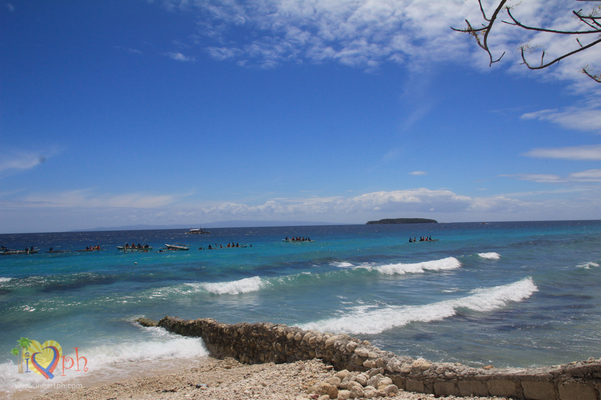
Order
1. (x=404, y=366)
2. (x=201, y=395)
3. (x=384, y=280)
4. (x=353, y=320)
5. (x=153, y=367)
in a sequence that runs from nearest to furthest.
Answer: (x=404, y=366)
(x=201, y=395)
(x=153, y=367)
(x=353, y=320)
(x=384, y=280)

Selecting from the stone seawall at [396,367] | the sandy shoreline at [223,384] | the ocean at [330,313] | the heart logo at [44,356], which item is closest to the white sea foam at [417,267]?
the ocean at [330,313]

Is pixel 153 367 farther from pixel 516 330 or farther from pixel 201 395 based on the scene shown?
pixel 516 330

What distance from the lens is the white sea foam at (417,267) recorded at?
24.6 metres

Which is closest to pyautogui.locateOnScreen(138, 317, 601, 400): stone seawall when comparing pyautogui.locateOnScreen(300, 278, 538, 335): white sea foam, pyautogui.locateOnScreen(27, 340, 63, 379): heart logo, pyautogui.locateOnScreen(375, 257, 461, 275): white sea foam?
pyautogui.locateOnScreen(300, 278, 538, 335): white sea foam

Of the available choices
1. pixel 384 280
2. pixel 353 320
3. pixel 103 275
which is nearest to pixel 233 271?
pixel 103 275

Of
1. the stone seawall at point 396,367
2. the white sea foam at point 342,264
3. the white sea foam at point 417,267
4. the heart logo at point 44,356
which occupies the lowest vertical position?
the white sea foam at point 342,264

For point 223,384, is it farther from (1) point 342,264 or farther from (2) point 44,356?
(1) point 342,264

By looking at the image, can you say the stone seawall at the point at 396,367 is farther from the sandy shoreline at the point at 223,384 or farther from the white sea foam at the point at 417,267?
the white sea foam at the point at 417,267

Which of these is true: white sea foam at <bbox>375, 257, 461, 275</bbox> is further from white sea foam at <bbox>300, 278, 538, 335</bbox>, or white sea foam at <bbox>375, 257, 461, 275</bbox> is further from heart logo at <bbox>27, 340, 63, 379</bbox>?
heart logo at <bbox>27, 340, 63, 379</bbox>

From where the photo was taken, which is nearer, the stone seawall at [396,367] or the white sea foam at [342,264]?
the stone seawall at [396,367]

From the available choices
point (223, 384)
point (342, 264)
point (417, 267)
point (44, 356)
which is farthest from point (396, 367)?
point (342, 264)

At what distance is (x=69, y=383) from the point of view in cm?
798

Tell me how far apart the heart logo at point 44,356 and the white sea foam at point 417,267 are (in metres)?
18.9

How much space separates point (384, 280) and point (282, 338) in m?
14.3
